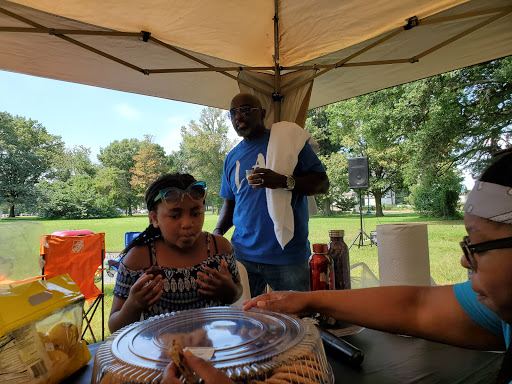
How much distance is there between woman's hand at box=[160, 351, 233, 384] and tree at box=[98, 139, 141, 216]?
870 inches

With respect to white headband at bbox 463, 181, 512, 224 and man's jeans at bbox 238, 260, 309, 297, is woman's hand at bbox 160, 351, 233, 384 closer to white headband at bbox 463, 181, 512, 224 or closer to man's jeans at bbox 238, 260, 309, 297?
white headband at bbox 463, 181, 512, 224

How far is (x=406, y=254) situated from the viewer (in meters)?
1.63

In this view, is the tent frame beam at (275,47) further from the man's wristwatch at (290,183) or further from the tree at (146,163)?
the tree at (146,163)

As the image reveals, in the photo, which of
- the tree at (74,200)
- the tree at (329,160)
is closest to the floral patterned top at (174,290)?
the tree at (329,160)

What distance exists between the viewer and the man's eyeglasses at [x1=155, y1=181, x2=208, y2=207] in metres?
1.76

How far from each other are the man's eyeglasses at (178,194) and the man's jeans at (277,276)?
108 cm

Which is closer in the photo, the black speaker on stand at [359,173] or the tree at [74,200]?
the black speaker on stand at [359,173]

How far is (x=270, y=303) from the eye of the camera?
4.28 feet

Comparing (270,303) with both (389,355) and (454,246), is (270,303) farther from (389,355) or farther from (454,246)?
(454,246)

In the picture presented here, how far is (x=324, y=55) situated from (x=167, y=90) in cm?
205

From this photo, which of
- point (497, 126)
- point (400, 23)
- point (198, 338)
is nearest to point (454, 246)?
point (497, 126)

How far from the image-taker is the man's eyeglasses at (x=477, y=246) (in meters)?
0.76

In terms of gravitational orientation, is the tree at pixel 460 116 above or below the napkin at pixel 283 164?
above

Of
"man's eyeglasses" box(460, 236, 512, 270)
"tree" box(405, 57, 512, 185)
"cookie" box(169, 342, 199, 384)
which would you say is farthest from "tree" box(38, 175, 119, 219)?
"man's eyeglasses" box(460, 236, 512, 270)
